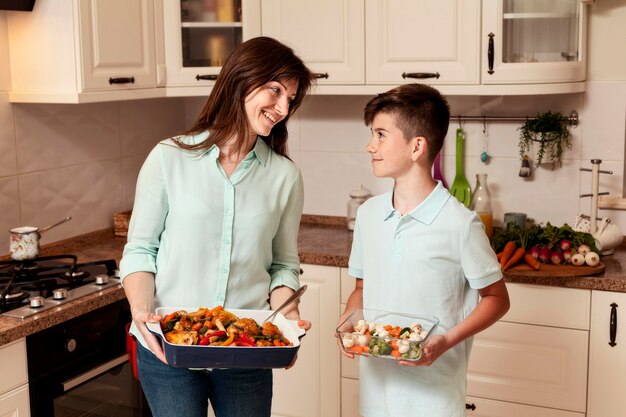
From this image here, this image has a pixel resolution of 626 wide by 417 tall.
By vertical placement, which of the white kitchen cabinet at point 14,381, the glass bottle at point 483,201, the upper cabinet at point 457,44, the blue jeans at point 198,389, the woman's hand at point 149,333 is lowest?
the white kitchen cabinet at point 14,381

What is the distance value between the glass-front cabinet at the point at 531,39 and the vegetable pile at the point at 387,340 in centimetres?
130

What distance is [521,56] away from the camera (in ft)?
9.57

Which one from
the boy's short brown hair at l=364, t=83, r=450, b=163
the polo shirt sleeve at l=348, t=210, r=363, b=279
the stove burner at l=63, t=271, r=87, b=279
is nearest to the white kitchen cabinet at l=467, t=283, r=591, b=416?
the polo shirt sleeve at l=348, t=210, r=363, b=279

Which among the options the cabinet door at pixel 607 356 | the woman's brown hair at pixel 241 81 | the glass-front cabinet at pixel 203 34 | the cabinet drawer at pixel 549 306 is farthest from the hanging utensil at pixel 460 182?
the woman's brown hair at pixel 241 81

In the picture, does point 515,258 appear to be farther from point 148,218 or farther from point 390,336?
point 148,218

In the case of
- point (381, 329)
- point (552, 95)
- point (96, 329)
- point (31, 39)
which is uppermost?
point (31, 39)

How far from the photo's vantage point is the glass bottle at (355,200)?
3352 millimetres

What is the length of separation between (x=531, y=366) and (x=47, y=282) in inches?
59.8

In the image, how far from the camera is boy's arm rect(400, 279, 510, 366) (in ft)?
5.98

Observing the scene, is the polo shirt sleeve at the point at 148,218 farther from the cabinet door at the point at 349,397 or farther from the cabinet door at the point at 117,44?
the cabinet door at the point at 349,397

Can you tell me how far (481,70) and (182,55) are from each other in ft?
3.45

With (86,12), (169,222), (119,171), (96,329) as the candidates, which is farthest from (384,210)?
(119,171)

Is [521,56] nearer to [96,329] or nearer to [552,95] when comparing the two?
[552,95]

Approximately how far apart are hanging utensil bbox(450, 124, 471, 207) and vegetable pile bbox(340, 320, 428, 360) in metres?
1.45
